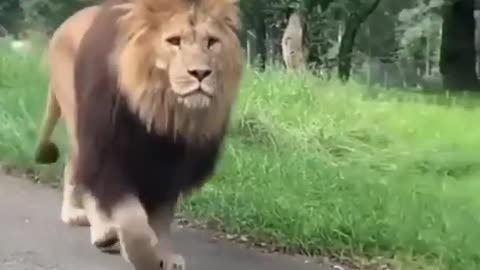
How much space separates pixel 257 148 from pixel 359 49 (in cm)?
2867

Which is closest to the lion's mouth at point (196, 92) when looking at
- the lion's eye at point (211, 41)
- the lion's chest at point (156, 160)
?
the lion's eye at point (211, 41)

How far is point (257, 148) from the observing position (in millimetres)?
8266

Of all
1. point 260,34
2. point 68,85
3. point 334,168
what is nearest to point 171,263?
point 68,85

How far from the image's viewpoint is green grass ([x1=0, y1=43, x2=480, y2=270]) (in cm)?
608

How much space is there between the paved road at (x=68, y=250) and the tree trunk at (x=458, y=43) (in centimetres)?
1782

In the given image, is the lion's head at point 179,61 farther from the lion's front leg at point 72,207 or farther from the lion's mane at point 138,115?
the lion's front leg at point 72,207

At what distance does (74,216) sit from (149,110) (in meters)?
1.72

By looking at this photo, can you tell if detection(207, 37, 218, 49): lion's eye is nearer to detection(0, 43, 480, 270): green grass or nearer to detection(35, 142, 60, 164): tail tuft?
detection(0, 43, 480, 270): green grass

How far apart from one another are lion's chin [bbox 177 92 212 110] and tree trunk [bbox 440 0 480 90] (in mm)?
19785

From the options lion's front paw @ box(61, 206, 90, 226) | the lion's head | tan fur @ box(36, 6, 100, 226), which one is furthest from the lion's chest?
lion's front paw @ box(61, 206, 90, 226)

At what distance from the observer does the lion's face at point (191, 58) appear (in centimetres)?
394

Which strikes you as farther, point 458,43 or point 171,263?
point 458,43

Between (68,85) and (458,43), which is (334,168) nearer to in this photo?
(68,85)

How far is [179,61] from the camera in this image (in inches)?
155
